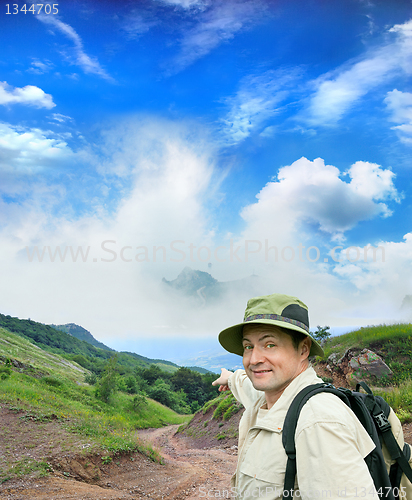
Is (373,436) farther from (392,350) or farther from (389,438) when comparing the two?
(392,350)

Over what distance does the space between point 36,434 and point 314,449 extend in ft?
40.4

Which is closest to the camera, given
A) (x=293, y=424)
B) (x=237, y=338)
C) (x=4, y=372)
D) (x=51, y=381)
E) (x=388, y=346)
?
(x=293, y=424)

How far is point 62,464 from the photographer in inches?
328

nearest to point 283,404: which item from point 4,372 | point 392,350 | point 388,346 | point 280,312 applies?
point 280,312

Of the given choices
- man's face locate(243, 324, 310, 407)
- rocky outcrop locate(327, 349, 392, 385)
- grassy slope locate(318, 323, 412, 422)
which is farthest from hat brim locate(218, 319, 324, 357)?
rocky outcrop locate(327, 349, 392, 385)

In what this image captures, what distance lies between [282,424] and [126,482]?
359 inches

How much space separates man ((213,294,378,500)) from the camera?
4.98ft

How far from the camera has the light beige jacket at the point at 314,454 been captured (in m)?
1.50

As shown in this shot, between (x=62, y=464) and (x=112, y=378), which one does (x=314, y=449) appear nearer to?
(x=62, y=464)

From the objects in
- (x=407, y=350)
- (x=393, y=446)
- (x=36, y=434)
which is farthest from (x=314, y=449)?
(x=407, y=350)

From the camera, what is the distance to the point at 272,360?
7.43 ft

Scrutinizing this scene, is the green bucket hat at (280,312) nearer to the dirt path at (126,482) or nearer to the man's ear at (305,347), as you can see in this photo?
the man's ear at (305,347)

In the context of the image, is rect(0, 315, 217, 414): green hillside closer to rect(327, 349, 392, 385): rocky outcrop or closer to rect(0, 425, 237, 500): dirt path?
rect(0, 425, 237, 500): dirt path

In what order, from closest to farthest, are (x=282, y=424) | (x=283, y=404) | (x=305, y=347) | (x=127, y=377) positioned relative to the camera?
(x=282, y=424) < (x=283, y=404) < (x=305, y=347) < (x=127, y=377)
